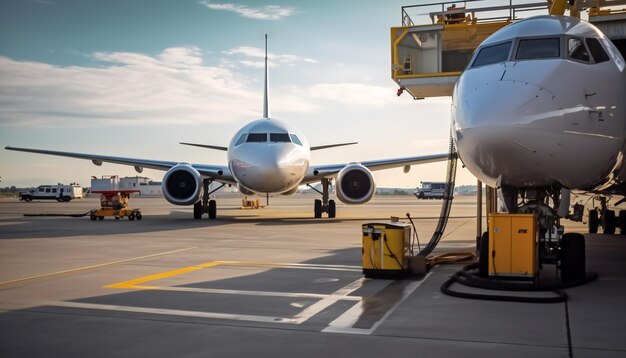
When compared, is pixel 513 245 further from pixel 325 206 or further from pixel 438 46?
pixel 325 206

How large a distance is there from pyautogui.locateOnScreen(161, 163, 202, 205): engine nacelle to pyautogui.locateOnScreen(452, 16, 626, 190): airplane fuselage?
1463cm

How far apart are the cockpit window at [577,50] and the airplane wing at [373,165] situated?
16.9 meters

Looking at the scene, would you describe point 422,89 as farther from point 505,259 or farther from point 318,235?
point 505,259

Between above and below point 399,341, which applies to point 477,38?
above

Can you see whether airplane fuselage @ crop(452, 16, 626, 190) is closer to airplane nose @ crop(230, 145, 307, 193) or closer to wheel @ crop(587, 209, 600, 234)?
wheel @ crop(587, 209, 600, 234)

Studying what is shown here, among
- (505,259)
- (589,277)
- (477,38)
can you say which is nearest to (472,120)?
(505,259)

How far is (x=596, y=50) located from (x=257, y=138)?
47.8ft

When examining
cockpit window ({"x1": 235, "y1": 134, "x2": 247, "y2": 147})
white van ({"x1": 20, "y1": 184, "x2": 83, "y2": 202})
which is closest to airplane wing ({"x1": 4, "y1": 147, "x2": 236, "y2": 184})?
cockpit window ({"x1": 235, "y1": 134, "x2": 247, "y2": 147})

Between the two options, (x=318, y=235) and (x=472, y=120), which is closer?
(x=472, y=120)

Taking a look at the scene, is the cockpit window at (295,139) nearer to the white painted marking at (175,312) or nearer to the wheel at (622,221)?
the wheel at (622,221)

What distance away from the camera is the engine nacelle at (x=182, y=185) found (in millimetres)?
21219

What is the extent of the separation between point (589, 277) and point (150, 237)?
35.1 ft

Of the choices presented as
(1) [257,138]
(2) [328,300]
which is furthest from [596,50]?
(1) [257,138]

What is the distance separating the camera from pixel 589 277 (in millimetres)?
8109
